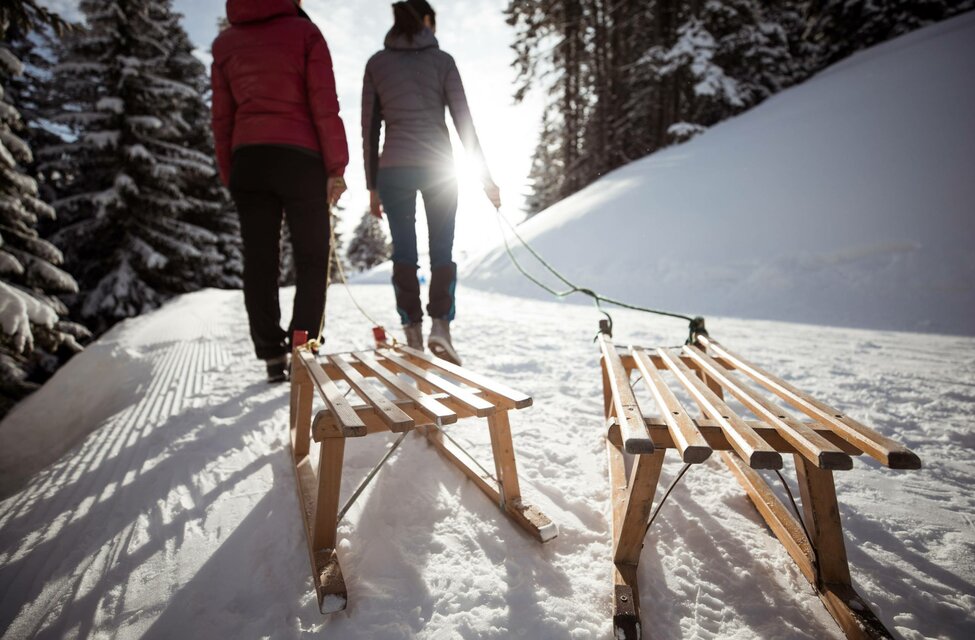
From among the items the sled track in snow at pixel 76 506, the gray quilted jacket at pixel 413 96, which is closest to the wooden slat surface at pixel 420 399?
the sled track in snow at pixel 76 506

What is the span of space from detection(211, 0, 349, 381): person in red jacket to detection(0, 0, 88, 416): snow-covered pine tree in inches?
90.0

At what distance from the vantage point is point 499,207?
3.26 metres

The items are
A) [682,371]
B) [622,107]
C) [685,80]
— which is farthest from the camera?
[622,107]

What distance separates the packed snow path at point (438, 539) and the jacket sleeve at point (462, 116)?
1.79 meters

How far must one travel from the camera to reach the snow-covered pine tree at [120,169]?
9.92 metres

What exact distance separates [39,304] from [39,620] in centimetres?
391

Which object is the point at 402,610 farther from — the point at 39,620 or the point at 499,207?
the point at 499,207

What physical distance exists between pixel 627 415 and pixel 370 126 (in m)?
2.85

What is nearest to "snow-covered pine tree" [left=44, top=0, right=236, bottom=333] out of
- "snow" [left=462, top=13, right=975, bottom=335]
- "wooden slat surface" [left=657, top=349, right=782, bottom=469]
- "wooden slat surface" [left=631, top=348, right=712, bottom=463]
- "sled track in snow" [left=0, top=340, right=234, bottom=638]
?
"snow" [left=462, top=13, right=975, bottom=335]

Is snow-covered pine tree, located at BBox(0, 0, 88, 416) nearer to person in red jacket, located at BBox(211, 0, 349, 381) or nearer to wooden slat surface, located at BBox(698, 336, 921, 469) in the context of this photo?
person in red jacket, located at BBox(211, 0, 349, 381)

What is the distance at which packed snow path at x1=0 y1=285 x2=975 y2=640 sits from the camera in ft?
3.69

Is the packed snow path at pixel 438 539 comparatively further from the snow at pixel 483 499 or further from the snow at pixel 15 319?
the snow at pixel 15 319

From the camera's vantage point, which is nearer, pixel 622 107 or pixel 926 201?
pixel 926 201

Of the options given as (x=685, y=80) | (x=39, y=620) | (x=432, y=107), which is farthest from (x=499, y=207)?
(x=685, y=80)
